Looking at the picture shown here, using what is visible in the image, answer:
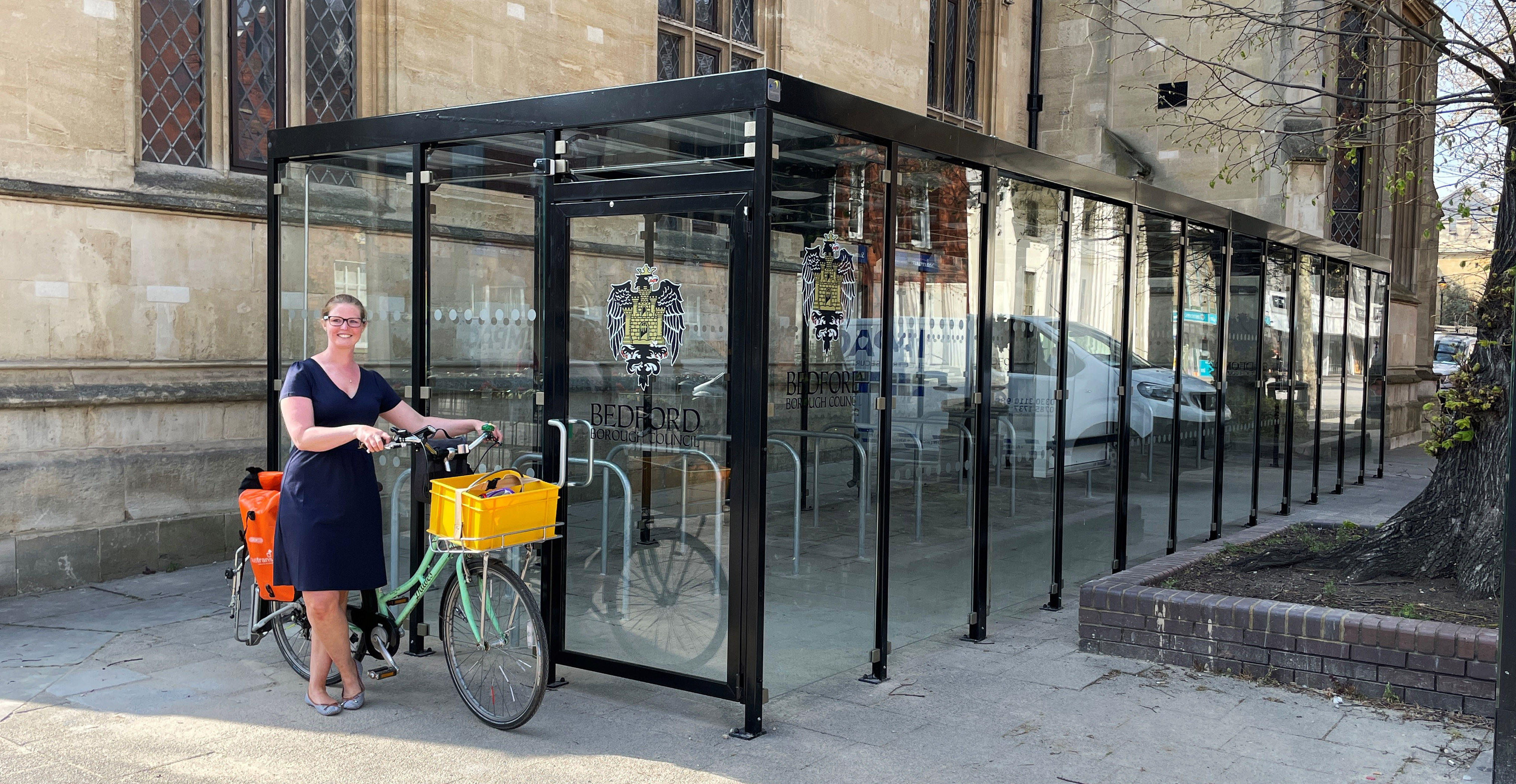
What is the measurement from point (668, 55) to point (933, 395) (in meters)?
6.79

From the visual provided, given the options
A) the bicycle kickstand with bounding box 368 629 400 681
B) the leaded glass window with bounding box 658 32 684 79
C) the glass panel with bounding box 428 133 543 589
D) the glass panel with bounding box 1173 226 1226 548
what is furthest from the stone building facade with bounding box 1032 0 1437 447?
the bicycle kickstand with bounding box 368 629 400 681

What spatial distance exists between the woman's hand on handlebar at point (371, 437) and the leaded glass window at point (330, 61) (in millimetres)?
4858

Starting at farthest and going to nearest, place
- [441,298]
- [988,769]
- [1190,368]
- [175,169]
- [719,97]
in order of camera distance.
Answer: [1190,368]
[175,169]
[441,298]
[719,97]
[988,769]

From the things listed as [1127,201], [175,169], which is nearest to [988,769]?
[1127,201]

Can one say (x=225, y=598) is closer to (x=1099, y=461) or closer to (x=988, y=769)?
(x=988, y=769)

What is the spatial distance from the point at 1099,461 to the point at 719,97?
3948 millimetres

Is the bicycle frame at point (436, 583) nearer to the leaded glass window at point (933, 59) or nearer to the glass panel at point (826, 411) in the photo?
the glass panel at point (826, 411)

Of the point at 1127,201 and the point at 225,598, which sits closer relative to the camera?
the point at 225,598

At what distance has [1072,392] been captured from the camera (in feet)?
23.9

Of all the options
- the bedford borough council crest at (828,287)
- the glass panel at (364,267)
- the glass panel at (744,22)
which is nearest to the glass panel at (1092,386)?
the bedford borough council crest at (828,287)

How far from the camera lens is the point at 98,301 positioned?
286 inches

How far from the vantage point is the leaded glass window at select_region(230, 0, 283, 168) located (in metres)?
8.12

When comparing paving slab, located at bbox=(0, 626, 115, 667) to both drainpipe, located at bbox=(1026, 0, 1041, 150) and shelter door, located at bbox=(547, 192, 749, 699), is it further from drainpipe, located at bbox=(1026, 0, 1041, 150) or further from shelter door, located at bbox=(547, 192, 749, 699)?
drainpipe, located at bbox=(1026, 0, 1041, 150)

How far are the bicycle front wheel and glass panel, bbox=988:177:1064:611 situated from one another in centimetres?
288
